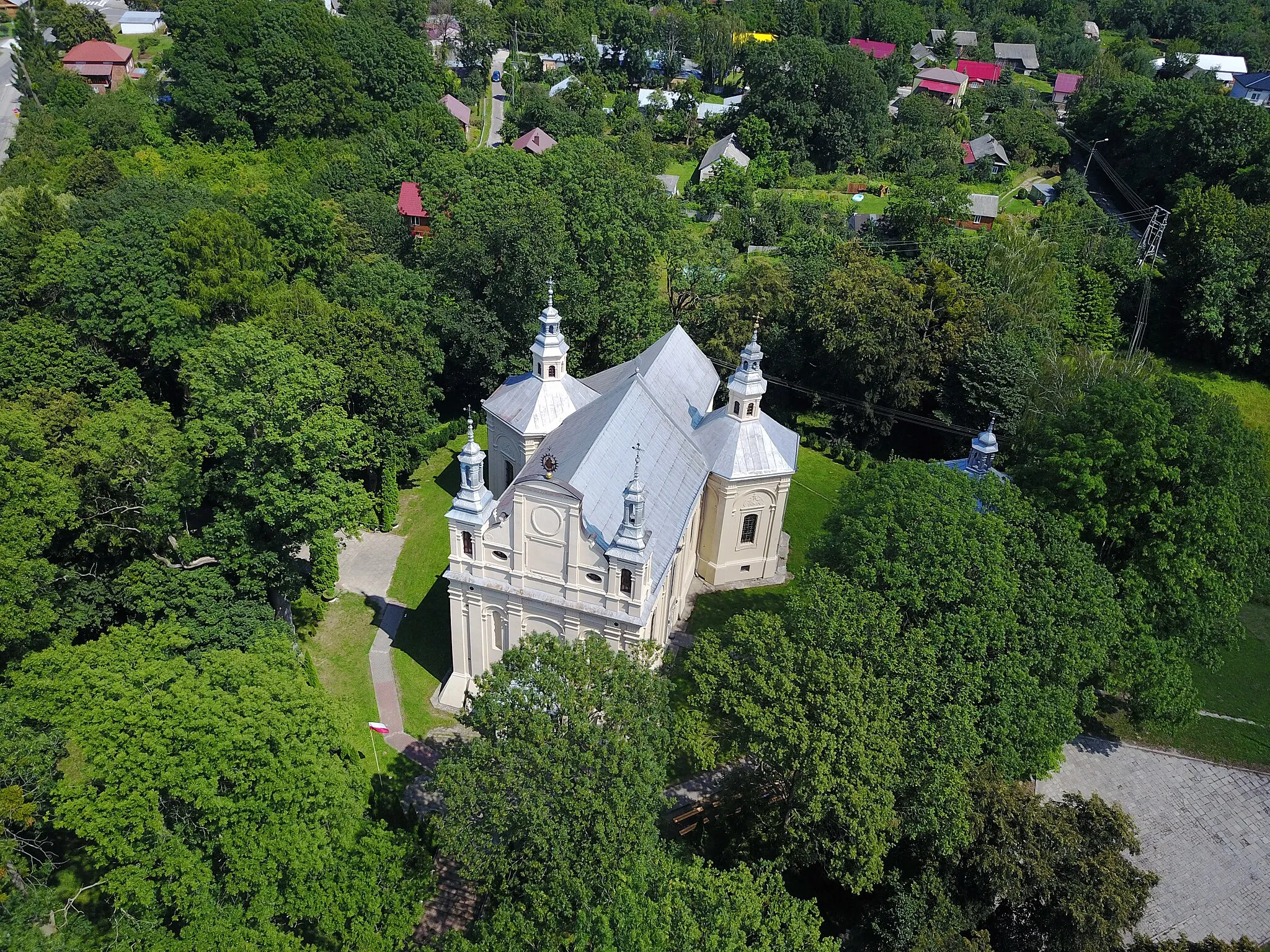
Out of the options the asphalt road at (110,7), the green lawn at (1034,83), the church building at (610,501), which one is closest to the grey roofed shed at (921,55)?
the green lawn at (1034,83)

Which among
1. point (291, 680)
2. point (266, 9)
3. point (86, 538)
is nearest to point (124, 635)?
point (291, 680)

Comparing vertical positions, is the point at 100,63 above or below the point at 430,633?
above

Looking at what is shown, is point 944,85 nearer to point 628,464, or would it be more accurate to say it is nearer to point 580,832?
point 628,464

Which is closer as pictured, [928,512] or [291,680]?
[291,680]

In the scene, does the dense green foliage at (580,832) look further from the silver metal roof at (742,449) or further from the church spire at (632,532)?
the silver metal roof at (742,449)

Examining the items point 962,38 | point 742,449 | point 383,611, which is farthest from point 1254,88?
point 383,611

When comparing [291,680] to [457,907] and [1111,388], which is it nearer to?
[457,907]

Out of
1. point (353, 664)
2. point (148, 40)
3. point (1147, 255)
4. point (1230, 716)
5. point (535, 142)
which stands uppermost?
point (1147, 255)
